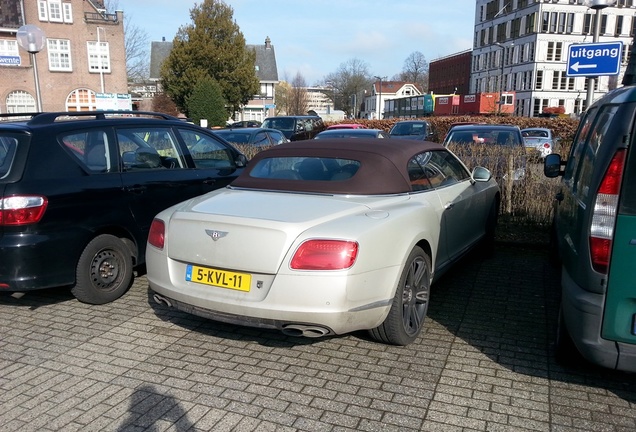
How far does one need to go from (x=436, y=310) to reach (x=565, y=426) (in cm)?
202

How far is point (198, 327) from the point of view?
186 inches

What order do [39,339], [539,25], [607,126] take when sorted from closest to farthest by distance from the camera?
1. [607,126]
2. [39,339]
3. [539,25]

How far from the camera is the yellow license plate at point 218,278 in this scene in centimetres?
376

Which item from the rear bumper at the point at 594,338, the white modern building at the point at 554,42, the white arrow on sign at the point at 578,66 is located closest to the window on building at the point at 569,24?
the white modern building at the point at 554,42

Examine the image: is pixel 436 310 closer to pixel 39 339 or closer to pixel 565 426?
pixel 565 426

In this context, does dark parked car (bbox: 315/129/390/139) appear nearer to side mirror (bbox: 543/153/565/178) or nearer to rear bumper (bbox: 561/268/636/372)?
side mirror (bbox: 543/153/565/178)

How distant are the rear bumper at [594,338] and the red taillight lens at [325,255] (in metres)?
1.41

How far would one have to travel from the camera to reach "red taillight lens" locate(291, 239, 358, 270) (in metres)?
3.57

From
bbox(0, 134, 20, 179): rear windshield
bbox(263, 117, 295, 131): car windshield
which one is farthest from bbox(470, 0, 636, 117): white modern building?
bbox(0, 134, 20, 179): rear windshield

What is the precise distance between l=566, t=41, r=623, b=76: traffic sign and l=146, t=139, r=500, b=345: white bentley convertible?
756 centimetres

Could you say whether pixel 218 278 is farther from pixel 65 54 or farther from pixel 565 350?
pixel 65 54

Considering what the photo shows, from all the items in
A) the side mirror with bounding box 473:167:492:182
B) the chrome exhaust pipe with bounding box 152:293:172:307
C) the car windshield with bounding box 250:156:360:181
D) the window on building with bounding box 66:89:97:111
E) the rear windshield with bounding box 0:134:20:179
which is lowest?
the chrome exhaust pipe with bounding box 152:293:172:307

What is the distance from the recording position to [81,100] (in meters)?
44.3

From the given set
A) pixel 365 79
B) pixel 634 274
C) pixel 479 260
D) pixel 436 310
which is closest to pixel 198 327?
pixel 436 310
